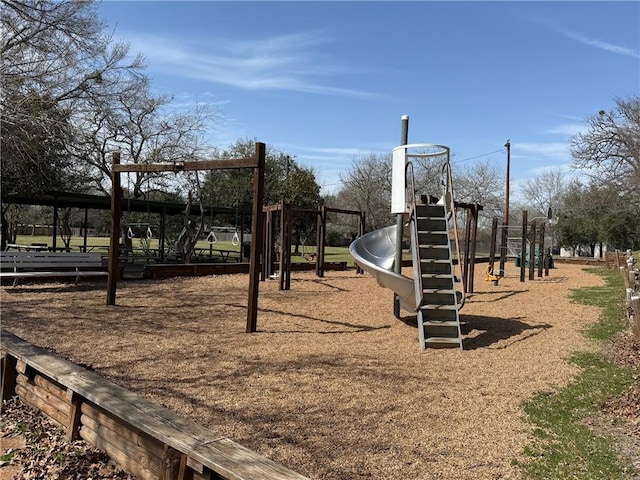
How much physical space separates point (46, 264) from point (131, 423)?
9580 mm

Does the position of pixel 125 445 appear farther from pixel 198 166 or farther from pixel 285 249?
pixel 285 249

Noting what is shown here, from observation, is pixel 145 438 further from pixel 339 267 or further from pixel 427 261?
pixel 339 267

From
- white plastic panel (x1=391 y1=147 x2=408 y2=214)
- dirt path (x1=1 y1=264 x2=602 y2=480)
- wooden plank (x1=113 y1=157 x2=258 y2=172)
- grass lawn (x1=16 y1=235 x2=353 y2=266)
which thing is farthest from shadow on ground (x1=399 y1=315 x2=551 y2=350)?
grass lawn (x1=16 y1=235 x2=353 y2=266)

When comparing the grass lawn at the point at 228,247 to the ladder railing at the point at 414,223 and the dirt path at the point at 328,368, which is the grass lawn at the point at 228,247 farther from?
the ladder railing at the point at 414,223

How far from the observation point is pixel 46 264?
1134 centimetres

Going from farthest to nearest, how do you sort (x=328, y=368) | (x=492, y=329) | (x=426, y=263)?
(x=492, y=329)
(x=426, y=263)
(x=328, y=368)

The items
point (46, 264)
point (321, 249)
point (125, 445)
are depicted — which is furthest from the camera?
point (321, 249)

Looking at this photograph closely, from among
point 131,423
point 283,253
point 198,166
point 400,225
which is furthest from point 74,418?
point 283,253

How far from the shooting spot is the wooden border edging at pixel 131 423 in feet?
8.70

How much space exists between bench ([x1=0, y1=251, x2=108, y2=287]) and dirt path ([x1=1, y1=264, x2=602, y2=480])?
1.45ft

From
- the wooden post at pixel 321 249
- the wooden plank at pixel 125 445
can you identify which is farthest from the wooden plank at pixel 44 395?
the wooden post at pixel 321 249

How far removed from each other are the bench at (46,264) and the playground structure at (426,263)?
6525 millimetres

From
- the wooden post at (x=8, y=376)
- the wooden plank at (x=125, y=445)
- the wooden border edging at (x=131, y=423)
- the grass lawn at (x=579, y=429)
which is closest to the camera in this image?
the wooden border edging at (x=131, y=423)

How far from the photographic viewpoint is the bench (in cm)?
1059
